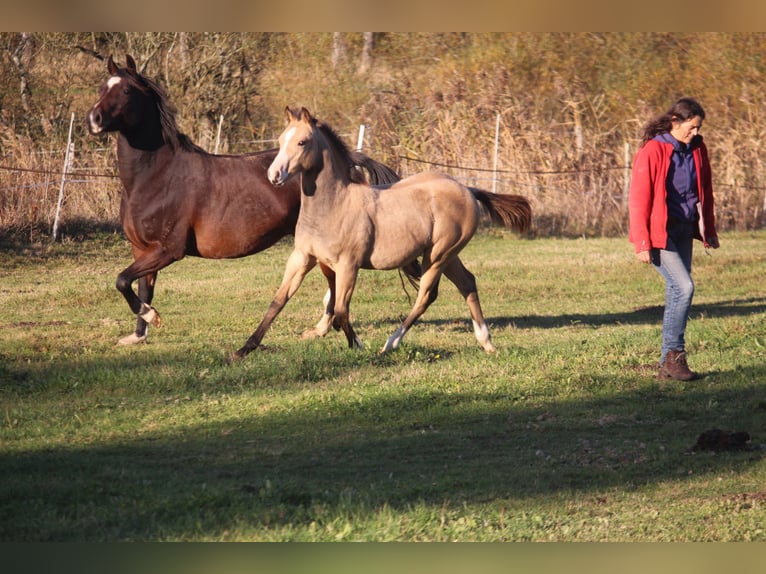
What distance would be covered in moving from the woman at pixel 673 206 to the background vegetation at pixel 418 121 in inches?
469

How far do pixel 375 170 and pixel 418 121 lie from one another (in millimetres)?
12459

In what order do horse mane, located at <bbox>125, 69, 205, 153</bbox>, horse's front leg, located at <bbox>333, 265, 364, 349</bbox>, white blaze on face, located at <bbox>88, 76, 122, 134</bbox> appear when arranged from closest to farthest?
horse's front leg, located at <bbox>333, 265, 364, 349</bbox>
white blaze on face, located at <bbox>88, 76, 122, 134</bbox>
horse mane, located at <bbox>125, 69, 205, 153</bbox>

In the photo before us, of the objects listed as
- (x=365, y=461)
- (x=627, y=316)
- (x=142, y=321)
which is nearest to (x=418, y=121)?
(x=627, y=316)

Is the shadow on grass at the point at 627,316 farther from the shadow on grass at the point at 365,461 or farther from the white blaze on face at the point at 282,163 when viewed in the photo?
the white blaze on face at the point at 282,163

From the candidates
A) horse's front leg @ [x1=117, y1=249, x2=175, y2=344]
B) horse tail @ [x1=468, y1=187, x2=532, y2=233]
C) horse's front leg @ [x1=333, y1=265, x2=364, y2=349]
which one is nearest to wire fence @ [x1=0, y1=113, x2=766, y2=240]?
horse's front leg @ [x1=117, y1=249, x2=175, y2=344]

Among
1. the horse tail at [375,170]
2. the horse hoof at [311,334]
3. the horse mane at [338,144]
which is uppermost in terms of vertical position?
the horse mane at [338,144]

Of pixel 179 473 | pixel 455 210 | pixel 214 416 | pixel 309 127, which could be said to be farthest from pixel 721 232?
pixel 179 473

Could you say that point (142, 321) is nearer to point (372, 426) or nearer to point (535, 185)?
point (372, 426)

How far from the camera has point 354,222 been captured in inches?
395

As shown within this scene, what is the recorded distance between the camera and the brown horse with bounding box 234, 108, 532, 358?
988 cm

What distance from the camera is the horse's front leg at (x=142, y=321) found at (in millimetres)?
11188

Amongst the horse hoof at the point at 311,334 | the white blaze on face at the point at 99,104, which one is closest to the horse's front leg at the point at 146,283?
the white blaze on face at the point at 99,104

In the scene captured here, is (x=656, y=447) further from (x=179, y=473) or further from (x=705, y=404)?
(x=179, y=473)

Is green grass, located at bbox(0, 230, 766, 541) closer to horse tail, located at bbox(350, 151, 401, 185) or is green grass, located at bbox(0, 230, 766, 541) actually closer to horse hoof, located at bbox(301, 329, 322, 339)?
horse hoof, located at bbox(301, 329, 322, 339)
